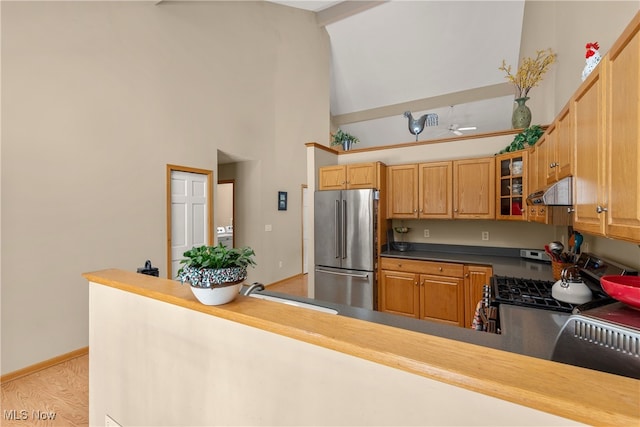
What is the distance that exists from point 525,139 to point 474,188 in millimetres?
668

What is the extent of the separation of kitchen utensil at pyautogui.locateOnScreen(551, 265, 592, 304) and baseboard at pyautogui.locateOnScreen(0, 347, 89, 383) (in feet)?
13.2

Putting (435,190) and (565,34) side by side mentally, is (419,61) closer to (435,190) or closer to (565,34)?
(565,34)

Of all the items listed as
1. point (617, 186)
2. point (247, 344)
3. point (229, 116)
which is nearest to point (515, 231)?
point (617, 186)

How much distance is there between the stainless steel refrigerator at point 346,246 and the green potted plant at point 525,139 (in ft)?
4.92

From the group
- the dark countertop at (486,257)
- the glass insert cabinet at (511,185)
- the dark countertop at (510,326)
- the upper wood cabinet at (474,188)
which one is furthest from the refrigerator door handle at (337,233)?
the glass insert cabinet at (511,185)

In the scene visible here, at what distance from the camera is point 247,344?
989 mm

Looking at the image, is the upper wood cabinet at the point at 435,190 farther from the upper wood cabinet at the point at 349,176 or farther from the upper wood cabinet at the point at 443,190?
the upper wood cabinet at the point at 349,176

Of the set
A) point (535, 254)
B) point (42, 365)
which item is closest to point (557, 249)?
point (535, 254)

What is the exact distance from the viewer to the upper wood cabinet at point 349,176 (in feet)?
11.4

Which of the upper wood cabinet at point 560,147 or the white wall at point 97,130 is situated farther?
the white wall at point 97,130

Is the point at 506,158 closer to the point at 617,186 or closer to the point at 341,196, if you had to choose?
the point at 341,196

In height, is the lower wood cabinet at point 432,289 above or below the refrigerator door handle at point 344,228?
below

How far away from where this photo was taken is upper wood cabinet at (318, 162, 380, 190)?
3488 millimetres

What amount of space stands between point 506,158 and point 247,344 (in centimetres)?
315
